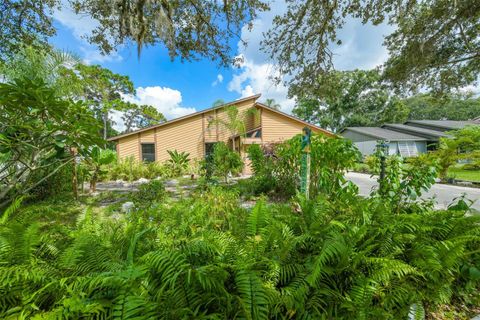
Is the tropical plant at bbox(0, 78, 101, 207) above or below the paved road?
above

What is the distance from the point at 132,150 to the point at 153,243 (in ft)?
37.6

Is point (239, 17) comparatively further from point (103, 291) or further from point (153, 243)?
point (103, 291)

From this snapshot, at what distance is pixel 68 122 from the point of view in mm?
2254

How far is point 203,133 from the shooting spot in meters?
12.8

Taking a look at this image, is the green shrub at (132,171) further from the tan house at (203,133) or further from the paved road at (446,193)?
the paved road at (446,193)

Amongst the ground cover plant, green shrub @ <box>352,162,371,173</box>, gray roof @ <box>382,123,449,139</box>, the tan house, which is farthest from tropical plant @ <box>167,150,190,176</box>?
gray roof @ <box>382,123,449,139</box>

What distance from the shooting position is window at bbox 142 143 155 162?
12.0 metres

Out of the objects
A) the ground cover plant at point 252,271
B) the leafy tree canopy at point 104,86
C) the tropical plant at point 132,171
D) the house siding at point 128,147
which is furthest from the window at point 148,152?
the ground cover plant at point 252,271

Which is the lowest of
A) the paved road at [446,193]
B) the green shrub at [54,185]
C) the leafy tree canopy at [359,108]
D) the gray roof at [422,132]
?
the paved road at [446,193]

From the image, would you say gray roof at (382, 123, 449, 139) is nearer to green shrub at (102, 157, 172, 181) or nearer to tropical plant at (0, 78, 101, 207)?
green shrub at (102, 157, 172, 181)

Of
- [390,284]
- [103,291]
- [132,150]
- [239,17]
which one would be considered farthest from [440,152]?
[132,150]

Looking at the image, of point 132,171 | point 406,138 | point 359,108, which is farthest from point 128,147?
point 359,108

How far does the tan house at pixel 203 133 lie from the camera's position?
38.9 ft

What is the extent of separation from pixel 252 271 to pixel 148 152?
12240mm
